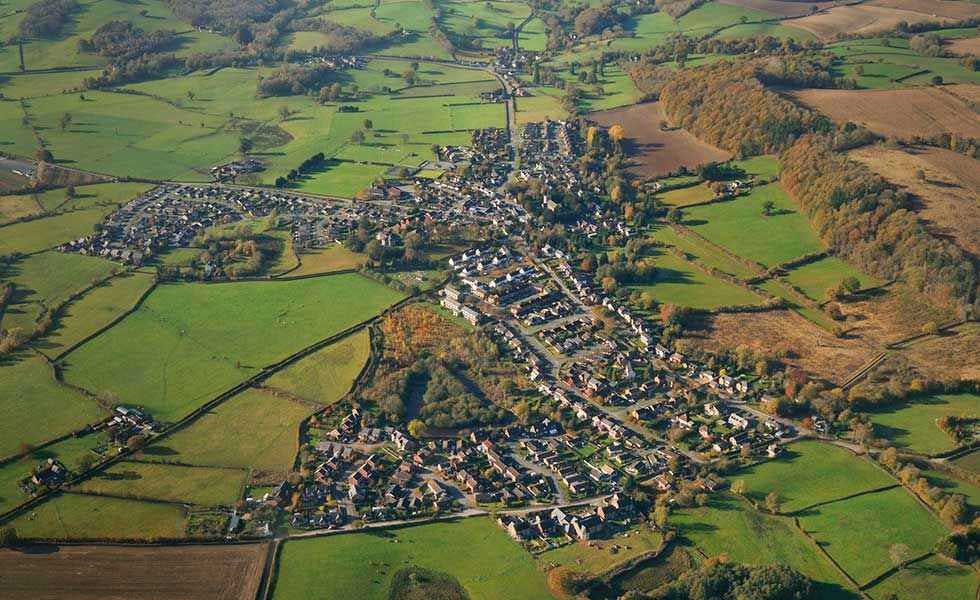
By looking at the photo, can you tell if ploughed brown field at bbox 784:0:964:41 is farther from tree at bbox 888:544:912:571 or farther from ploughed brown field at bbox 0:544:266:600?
ploughed brown field at bbox 0:544:266:600

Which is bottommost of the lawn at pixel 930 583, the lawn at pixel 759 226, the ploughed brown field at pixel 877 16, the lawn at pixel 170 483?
the lawn at pixel 930 583

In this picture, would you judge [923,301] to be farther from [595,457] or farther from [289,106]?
[289,106]

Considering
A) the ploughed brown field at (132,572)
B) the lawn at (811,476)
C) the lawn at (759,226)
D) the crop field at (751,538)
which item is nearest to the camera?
the ploughed brown field at (132,572)

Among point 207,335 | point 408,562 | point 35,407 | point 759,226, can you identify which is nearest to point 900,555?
point 408,562

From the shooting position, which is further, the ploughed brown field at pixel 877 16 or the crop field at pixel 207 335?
the ploughed brown field at pixel 877 16

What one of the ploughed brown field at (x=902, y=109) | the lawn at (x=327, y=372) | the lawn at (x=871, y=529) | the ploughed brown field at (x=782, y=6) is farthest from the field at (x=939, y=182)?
the ploughed brown field at (x=782, y=6)

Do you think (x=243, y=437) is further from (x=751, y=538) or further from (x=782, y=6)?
(x=782, y=6)

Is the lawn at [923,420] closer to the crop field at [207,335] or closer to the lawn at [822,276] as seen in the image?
the lawn at [822,276]
